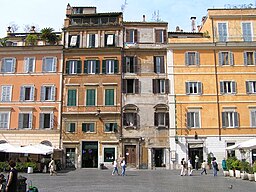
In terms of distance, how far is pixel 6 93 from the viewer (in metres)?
36.3

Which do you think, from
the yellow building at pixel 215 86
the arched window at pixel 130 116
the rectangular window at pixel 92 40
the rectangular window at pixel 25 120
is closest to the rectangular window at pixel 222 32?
the yellow building at pixel 215 86

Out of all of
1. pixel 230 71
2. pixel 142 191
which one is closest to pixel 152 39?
pixel 230 71

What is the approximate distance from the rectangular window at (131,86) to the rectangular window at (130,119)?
2.41 meters

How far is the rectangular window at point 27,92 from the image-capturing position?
36.0m

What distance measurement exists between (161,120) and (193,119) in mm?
3338

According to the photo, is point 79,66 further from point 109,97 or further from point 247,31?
point 247,31

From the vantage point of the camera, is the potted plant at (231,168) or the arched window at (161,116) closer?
the potted plant at (231,168)

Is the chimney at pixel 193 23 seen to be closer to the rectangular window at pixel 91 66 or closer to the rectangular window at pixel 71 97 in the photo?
the rectangular window at pixel 91 66

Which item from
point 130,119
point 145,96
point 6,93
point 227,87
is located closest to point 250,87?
point 227,87

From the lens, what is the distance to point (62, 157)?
1366 inches

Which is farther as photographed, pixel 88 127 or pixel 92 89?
pixel 92 89

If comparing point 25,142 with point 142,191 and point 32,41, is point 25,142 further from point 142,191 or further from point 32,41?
point 142,191

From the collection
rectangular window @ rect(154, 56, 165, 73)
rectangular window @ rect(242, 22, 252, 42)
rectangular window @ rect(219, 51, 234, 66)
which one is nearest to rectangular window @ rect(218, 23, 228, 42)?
rectangular window @ rect(219, 51, 234, 66)

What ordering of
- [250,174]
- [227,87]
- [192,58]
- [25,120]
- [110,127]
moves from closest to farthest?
1. [250,174]
2. [110,127]
3. [227,87]
4. [25,120]
5. [192,58]
